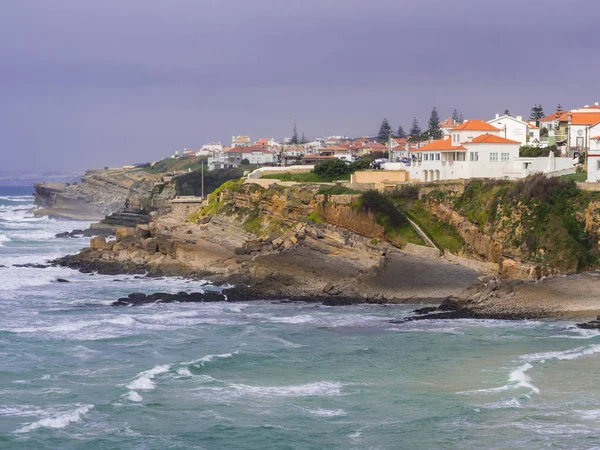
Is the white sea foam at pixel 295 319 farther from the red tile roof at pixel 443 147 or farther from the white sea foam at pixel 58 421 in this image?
the red tile roof at pixel 443 147

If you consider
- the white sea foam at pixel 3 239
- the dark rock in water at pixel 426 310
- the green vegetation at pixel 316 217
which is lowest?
the dark rock in water at pixel 426 310

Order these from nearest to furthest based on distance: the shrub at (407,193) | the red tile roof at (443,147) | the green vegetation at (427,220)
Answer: the green vegetation at (427,220) → the shrub at (407,193) → the red tile roof at (443,147)

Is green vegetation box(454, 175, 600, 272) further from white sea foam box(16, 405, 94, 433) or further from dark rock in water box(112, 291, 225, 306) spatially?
white sea foam box(16, 405, 94, 433)

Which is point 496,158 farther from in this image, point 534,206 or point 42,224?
point 42,224

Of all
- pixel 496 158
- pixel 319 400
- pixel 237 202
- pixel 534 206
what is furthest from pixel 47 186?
pixel 319 400

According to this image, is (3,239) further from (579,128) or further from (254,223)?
(579,128)

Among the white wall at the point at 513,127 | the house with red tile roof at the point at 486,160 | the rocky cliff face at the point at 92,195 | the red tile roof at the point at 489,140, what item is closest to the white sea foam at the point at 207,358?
the house with red tile roof at the point at 486,160
